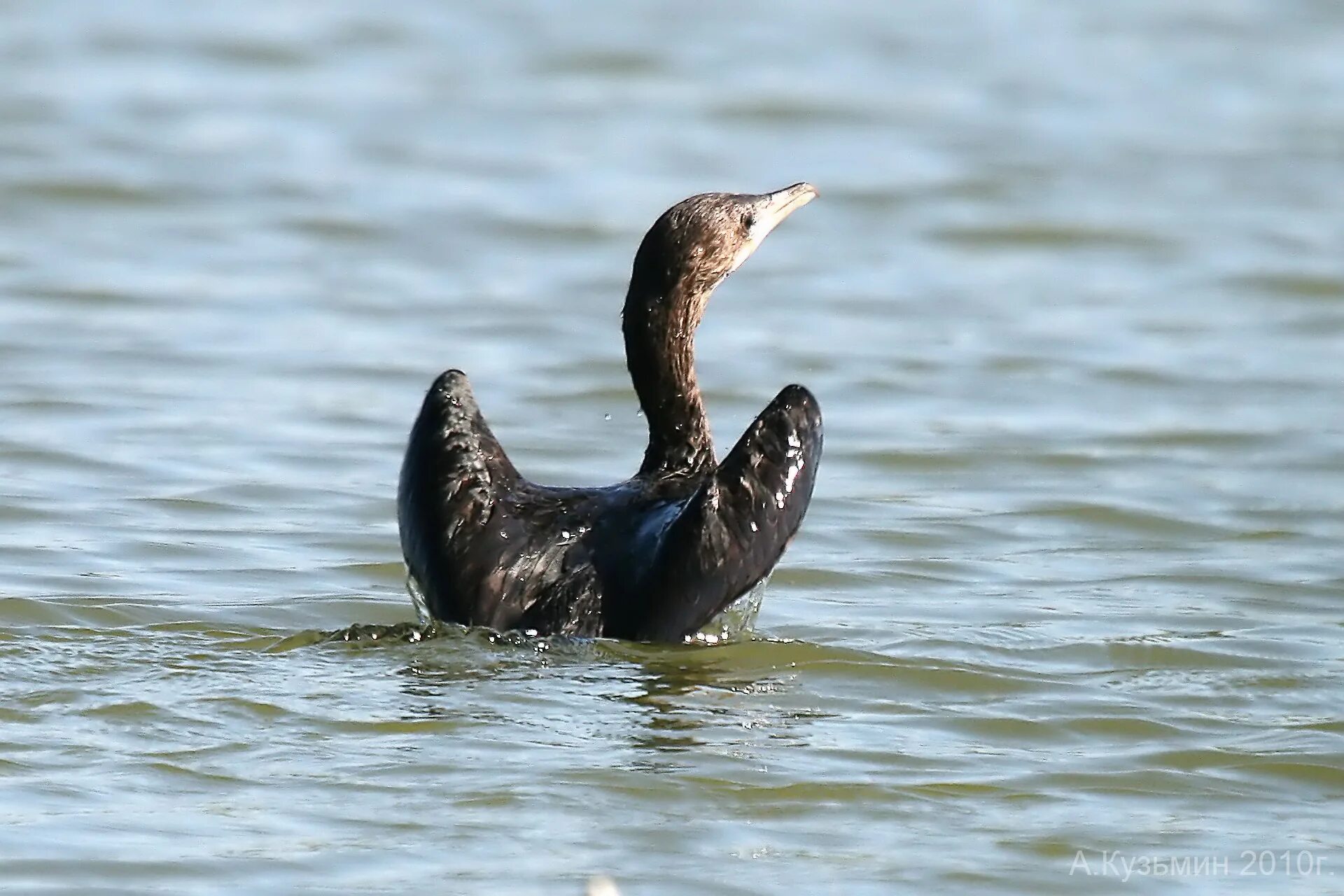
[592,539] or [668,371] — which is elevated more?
[668,371]

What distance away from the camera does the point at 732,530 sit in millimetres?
7109

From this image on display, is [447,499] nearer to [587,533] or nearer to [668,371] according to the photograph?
[587,533]

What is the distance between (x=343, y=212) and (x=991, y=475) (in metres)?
5.46

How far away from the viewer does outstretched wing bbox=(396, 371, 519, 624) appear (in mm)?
7180

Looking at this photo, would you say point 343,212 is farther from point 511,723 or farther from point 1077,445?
point 511,723

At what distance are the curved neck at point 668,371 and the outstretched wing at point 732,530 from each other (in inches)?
34.1

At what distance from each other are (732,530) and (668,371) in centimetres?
121

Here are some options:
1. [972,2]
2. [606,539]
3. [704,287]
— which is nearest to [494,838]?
[606,539]

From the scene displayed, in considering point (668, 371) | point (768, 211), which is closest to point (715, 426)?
point (768, 211)

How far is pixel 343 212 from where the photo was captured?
14570 millimetres

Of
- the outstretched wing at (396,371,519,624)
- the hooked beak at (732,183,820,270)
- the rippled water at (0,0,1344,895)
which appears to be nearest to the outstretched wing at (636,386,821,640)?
the rippled water at (0,0,1344,895)

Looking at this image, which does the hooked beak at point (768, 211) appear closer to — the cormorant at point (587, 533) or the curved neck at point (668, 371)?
the curved neck at point (668, 371)

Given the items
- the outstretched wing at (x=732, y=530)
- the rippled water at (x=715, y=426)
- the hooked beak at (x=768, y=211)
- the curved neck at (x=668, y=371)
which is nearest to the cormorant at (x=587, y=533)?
the outstretched wing at (x=732, y=530)

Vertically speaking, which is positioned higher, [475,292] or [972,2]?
[972,2]
